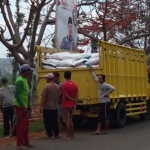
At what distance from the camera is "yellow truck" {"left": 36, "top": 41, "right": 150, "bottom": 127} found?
14.3 meters

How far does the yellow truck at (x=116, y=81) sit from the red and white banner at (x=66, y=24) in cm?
142

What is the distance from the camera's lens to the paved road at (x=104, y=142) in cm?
1110

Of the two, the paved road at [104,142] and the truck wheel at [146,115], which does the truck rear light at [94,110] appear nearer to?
the paved road at [104,142]

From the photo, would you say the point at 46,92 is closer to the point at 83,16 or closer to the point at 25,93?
the point at 25,93

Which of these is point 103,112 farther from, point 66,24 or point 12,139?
point 66,24

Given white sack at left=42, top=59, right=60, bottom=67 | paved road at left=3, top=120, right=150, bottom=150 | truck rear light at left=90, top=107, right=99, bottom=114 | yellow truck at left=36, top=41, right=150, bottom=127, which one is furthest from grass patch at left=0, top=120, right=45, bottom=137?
white sack at left=42, top=59, right=60, bottom=67

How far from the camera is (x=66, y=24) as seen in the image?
17.9 m

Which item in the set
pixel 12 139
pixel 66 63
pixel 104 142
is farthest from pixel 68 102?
pixel 66 63

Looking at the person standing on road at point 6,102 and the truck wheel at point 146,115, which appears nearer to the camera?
the person standing on road at point 6,102

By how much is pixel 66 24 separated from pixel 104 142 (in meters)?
7.06

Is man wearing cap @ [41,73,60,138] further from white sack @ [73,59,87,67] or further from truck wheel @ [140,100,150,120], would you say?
truck wheel @ [140,100,150,120]

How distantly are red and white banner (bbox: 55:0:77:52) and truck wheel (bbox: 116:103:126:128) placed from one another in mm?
3422

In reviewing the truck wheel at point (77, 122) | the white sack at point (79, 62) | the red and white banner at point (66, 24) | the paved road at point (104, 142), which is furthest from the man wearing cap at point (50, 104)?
the red and white banner at point (66, 24)

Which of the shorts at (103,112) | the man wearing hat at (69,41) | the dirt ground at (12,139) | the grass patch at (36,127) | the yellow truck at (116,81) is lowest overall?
the dirt ground at (12,139)
